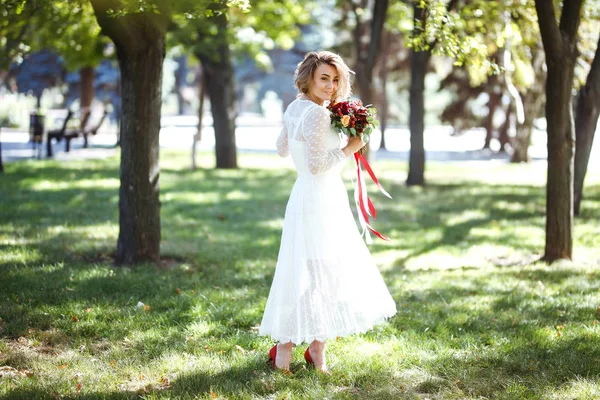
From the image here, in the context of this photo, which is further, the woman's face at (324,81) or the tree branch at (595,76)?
the tree branch at (595,76)

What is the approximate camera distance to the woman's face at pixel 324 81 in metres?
4.52

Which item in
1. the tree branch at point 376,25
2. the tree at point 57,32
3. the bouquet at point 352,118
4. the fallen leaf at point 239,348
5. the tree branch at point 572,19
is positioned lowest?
the fallen leaf at point 239,348

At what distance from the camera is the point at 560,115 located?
821cm

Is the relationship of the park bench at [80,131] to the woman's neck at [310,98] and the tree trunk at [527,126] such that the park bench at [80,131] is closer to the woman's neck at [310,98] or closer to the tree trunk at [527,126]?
the tree trunk at [527,126]

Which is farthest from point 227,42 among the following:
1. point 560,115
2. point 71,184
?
point 560,115

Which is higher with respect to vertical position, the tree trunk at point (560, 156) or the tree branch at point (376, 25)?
the tree branch at point (376, 25)

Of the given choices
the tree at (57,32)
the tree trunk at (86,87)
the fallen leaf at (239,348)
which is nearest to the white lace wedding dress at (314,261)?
the fallen leaf at (239,348)

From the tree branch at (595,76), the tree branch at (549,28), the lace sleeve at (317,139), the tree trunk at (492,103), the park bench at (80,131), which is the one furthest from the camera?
the tree trunk at (492,103)

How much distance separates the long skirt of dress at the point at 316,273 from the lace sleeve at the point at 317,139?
18 cm

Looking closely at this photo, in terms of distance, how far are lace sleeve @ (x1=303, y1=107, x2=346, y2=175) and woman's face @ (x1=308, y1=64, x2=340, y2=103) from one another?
148 millimetres

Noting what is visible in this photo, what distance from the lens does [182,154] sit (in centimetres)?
2317

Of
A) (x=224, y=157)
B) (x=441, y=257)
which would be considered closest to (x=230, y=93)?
(x=224, y=157)

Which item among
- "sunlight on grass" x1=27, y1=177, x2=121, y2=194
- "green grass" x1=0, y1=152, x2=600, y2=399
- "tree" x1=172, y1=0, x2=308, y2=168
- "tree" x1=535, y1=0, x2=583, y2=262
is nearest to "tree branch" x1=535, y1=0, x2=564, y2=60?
"tree" x1=535, y1=0, x2=583, y2=262

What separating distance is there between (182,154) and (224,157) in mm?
4960
